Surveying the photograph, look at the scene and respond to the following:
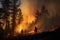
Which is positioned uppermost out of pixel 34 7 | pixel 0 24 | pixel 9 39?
pixel 34 7

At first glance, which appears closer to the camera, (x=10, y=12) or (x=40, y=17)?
(x=10, y=12)

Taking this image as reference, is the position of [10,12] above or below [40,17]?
above

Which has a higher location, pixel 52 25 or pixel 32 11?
pixel 32 11

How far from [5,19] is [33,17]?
428 centimetres

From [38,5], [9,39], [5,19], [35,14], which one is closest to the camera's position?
[9,39]

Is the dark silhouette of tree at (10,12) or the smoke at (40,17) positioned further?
the smoke at (40,17)

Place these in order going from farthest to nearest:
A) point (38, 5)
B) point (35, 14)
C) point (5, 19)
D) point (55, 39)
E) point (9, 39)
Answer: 1. point (38, 5)
2. point (35, 14)
3. point (5, 19)
4. point (9, 39)
5. point (55, 39)

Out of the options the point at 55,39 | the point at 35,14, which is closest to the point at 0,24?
the point at 35,14

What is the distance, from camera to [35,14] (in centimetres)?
1981

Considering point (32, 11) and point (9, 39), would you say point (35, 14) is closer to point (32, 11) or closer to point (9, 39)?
point (32, 11)

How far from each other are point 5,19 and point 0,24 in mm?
769

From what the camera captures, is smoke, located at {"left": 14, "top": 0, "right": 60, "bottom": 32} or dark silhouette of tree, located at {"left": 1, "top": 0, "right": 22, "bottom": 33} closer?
dark silhouette of tree, located at {"left": 1, "top": 0, "right": 22, "bottom": 33}

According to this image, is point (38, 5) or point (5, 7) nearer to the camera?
point (5, 7)

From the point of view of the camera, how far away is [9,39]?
1478 centimetres
